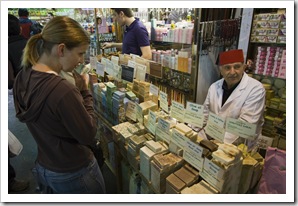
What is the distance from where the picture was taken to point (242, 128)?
1.11m

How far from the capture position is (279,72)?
2.73 m

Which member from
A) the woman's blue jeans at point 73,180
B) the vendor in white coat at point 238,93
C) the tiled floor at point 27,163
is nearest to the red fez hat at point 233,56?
the vendor in white coat at point 238,93

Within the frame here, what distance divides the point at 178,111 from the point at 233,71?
820mm

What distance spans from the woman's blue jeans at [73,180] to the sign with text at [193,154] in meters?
0.56

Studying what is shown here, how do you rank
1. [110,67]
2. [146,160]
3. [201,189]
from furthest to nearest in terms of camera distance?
[110,67], [146,160], [201,189]

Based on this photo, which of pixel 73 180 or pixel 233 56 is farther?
pixel 233 56

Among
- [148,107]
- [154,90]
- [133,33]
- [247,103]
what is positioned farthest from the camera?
[133,33]

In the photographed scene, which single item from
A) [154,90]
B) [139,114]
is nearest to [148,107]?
[139,114]

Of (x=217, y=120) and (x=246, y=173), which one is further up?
(x=217, y=120)

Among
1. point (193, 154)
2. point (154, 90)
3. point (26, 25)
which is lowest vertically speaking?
point (193, 154)

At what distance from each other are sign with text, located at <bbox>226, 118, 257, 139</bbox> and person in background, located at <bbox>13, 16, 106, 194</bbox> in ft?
2.42

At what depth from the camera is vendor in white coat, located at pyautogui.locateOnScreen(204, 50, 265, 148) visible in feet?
5.98

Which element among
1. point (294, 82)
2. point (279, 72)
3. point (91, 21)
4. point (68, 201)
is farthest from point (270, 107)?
point (91, 21)

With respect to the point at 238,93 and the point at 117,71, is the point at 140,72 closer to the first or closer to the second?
the point at 117,71
